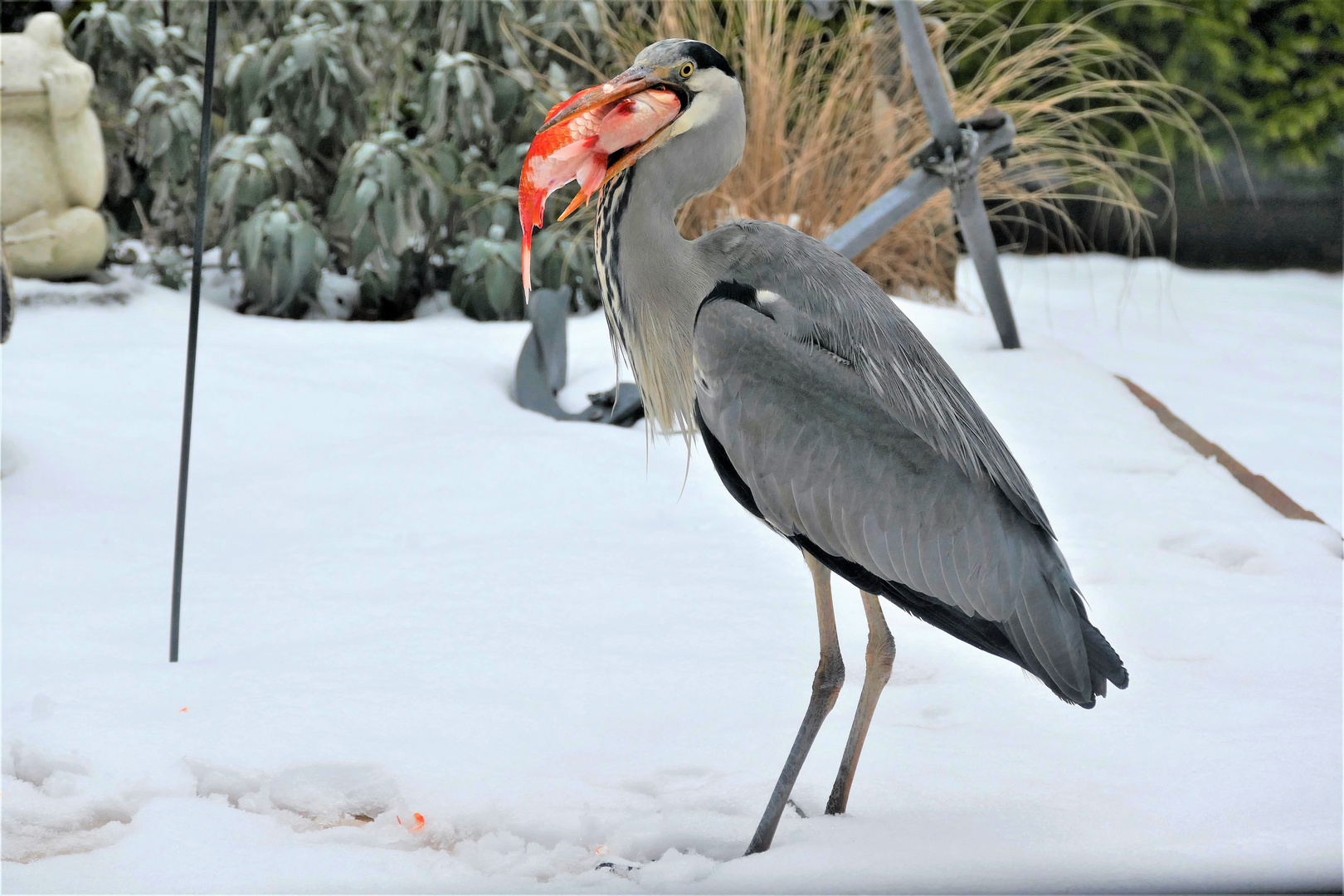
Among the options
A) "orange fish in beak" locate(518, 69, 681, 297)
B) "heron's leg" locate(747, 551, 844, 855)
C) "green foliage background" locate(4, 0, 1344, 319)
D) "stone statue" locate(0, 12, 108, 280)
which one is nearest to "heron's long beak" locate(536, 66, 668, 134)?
"orange fish in beak" locate(518, 69, 681, 297)

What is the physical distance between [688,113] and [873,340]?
36 centimetres

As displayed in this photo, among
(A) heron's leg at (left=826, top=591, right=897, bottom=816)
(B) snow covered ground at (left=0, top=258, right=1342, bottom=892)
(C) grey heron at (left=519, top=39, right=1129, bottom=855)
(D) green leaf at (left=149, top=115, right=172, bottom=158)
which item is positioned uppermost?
(C) grey heron at (left=519, top=39, right=1129, bottom=855)

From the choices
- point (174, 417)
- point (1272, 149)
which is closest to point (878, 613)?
point (174, 417)

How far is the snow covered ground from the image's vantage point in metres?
1.41

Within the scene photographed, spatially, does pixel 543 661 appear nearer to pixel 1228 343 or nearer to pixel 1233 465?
pixel 1233 465

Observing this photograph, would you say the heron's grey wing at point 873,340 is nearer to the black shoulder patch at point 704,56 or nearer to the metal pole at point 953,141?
the black shoulder patch at point 704,56

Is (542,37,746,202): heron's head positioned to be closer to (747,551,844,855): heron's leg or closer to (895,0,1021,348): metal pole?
(747,551,844,855): heron's leg

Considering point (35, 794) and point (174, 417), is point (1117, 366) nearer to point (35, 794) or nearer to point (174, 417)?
point (174, 417)

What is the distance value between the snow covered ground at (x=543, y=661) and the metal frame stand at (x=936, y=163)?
0.45m

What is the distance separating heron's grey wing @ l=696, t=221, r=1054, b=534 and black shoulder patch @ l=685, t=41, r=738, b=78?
0.20 meters

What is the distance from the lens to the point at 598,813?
152cm

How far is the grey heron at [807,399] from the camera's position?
54.1 inches

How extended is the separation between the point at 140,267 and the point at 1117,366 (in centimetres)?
399

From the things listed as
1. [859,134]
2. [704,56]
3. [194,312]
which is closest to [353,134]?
[859,134]
